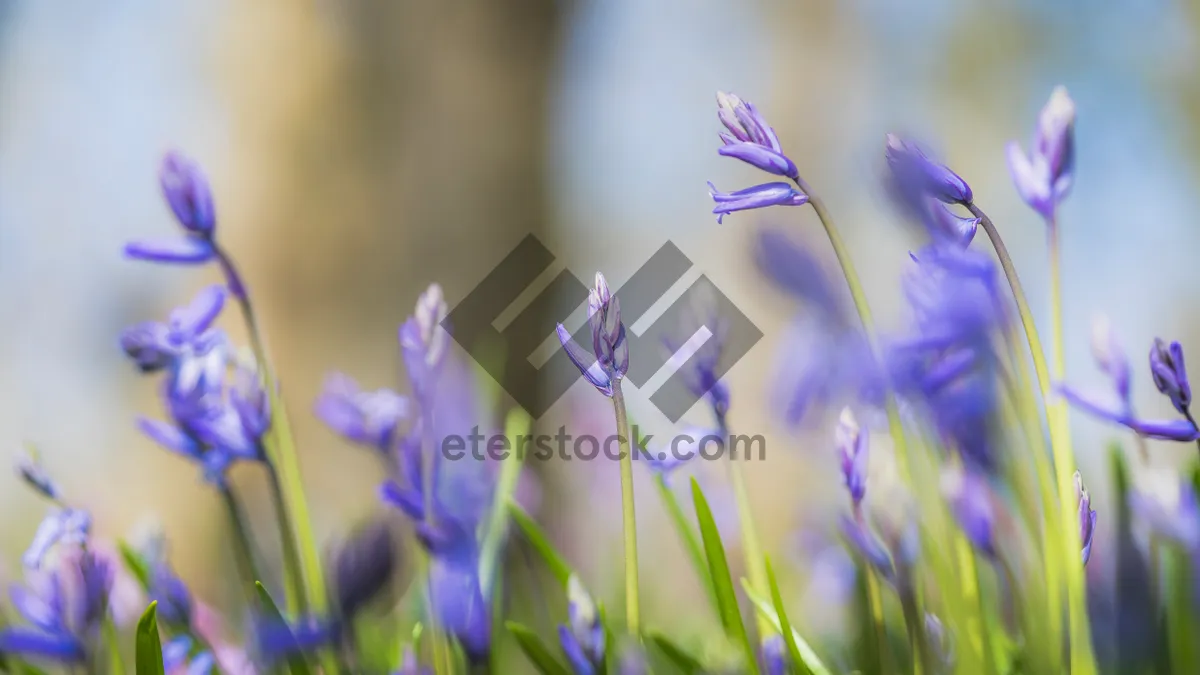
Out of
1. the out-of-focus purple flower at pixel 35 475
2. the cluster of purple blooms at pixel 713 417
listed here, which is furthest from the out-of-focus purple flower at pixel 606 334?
the out-of-focus purple flower at pixel 35 475

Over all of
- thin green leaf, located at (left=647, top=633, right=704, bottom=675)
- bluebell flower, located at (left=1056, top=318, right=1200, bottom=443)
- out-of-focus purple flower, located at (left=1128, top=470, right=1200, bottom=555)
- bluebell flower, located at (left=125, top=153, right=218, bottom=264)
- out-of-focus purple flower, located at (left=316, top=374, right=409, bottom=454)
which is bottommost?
thin green leaf, located at (left=647, top=633, right=704, bottom=675)

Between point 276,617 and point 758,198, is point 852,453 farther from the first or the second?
point 276,617

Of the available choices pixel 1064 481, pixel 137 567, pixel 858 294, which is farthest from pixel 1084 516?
pixel 137 567

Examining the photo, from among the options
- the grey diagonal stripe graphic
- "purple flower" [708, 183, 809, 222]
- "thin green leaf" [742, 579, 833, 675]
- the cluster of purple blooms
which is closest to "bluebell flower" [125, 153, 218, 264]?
the cluster of purple blooms

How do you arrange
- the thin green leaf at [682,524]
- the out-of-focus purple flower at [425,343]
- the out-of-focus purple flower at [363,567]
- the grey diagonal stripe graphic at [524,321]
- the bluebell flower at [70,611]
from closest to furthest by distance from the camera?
1. the out-of-focus purple flower at [363,567]
2. the bluebell flower at [70,611]
3. the out-of-focus purple flower at [425,343]
4. the thin green leaf at [682,524]
5. the grey diagonal stripe graphic at [524,321]

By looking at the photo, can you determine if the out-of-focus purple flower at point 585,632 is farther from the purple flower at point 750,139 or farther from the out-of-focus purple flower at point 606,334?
the purple flower at point 750,139

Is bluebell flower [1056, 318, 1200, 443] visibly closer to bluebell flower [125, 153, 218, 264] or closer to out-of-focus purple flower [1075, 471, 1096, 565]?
out-of-focus purple flower [1075, 471, 1096, 565]

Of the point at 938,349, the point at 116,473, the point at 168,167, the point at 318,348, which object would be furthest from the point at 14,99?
the point at 938,349
